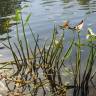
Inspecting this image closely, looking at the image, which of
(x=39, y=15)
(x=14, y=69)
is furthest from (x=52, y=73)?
(x=39, y=15)

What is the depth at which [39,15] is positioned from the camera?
1583 cm

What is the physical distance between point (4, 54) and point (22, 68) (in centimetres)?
203

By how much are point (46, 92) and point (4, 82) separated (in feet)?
3.33

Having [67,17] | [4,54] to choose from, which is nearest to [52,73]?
[4,54]

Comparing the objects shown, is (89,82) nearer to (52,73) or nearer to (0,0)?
(52,73)

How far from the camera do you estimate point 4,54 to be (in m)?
8.71

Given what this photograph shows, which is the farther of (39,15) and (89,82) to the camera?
(39,15)

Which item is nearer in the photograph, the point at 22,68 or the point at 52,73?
the point at 52,73

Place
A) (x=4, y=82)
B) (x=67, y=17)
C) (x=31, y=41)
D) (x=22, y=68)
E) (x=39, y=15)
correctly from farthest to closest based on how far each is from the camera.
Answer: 1. (x=39, y=15)
2. (x=67, y=17)
3. (x=31, y=41)
4. (x=22, y=68)
5. (x=4, y=82)

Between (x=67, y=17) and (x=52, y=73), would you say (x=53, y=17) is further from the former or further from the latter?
(x=52, y=73)

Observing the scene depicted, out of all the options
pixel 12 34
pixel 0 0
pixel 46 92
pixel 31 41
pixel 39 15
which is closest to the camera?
pixel 46 92

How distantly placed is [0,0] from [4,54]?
17.9 metres

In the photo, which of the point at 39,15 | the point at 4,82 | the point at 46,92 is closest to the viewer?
the point at 46,92

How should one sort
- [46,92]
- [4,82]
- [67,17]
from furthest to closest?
1. [67,17]
2. [4,82]
3. [46,92]
